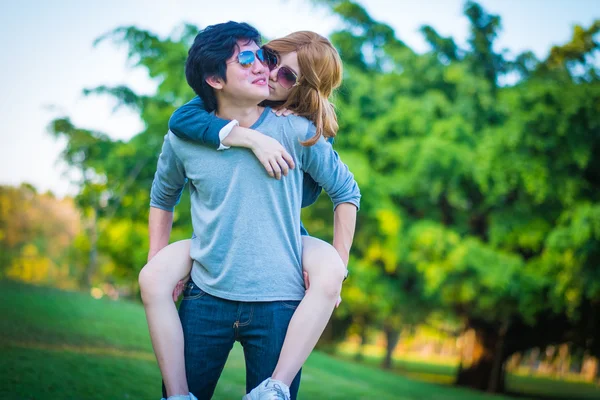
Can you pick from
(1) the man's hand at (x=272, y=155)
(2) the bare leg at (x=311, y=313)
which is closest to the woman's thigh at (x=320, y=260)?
(2) the bare leg at (x=311, y=313)

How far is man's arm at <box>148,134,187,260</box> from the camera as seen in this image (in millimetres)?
2330

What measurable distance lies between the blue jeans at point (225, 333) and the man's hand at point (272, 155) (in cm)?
47

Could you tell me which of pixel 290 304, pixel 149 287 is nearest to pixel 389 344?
pixel 290 304

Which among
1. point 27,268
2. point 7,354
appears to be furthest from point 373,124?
point 27,268

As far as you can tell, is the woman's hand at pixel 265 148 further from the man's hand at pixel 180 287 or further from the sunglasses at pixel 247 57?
the man's hand at pixel 180 287

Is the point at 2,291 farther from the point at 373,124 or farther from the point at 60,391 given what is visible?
the point at 373,124

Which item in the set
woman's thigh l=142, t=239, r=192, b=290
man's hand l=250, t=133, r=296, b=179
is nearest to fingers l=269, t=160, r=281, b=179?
man's hand l=250, t=133, r=296, b=179

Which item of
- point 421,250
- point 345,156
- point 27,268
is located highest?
point 345,156

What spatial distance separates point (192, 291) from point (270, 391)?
489 millimetres

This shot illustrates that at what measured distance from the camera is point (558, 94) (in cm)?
1106

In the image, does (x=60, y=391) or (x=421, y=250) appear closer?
(x=60, y=391)

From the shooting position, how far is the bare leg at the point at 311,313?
82.9 inches

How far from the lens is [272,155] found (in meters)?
2.08

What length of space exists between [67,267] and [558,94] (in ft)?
126
